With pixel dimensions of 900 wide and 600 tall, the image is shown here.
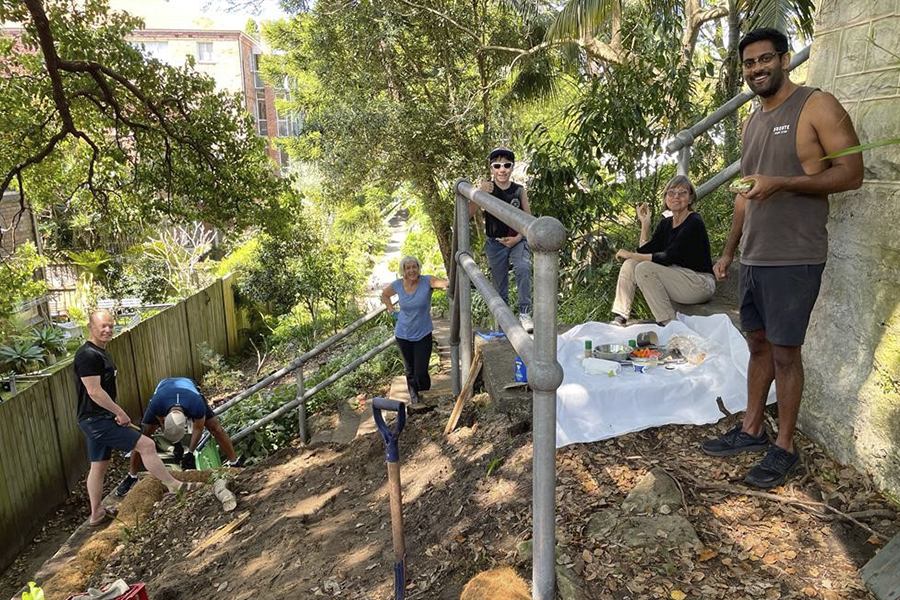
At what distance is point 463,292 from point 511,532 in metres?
1.72

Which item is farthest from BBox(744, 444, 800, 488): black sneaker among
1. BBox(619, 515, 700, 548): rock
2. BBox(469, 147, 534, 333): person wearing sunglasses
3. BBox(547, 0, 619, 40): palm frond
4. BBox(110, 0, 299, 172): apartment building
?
BBox(110, 0, 299, 172): apartment building

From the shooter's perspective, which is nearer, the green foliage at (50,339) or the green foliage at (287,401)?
the green foliage at (287,401)

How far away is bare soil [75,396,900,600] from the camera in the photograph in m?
1.79

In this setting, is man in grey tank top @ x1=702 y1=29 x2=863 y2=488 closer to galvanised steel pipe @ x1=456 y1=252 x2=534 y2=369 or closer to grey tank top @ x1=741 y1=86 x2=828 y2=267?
grey tank top @ x1=741 y1=86 x2=828 y2=267

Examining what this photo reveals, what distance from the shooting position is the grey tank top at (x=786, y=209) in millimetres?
2150

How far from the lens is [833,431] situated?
2346 mm

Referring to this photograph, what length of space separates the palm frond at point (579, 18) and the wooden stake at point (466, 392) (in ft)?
29.4

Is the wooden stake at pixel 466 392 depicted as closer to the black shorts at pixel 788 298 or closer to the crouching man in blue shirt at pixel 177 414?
the black shorts at pixel 788 298

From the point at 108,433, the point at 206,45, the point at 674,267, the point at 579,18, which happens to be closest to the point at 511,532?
the point at 674,267

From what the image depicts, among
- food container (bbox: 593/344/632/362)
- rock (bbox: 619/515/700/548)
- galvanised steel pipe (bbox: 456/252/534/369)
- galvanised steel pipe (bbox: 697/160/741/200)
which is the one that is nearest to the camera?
galvanised steel pipe (bbox: 456/252/534/369)

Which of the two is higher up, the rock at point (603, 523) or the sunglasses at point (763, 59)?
the sunglasses at point (763, 59)

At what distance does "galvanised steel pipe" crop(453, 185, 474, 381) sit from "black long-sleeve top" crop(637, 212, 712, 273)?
4.29 ft

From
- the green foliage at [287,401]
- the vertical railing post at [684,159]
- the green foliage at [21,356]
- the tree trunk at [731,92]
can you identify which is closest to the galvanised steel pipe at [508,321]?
the vertical railing post at [684,159]

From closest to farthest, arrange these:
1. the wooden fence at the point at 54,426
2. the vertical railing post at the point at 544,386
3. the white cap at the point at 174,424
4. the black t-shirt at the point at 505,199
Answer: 1. the vertical railing post at the point at 544,386
2. the black t-shirt at the point at 505,199
3. the white cap at the point at 174,424
4. the wooden fence at the point at 54,426
